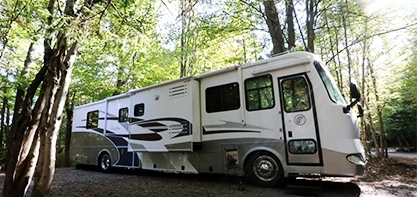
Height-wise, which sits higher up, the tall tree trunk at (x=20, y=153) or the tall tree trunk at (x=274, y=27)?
the tall tree trunk at (x=274, y=27)

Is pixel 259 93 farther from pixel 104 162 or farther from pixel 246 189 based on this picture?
pixel 104 162

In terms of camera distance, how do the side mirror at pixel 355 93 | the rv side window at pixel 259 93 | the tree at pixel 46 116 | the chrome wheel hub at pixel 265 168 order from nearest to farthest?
the tree at pixel 46 116
the side mirror at pixel 355 93
the chrome wheel hub at pixel 265 168
the rv side window at pixel 259 93

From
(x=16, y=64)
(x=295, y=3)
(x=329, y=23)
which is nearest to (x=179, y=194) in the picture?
(x=295, y=3)

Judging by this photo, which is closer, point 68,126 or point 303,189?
point 303,189

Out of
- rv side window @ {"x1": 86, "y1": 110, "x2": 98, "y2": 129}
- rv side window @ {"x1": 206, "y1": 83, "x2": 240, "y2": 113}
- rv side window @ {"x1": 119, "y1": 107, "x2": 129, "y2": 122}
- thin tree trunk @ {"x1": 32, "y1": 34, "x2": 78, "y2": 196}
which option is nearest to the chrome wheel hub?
rv side window @ {"x1": 206, "y1": 83, "x2": 240, "y2": 113}

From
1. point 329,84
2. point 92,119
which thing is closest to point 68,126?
point 92,119

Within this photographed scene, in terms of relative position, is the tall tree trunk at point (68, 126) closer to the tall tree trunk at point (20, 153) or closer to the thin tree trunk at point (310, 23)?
the tall tree trunk at point (20, 153)

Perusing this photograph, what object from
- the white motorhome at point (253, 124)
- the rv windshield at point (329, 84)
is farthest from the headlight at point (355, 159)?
the rv windshield at point (329, 84)

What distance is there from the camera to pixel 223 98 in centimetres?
621

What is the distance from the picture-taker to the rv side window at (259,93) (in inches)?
219

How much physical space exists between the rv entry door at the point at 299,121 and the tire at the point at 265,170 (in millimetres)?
320

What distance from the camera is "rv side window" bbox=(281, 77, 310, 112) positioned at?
16.8ft

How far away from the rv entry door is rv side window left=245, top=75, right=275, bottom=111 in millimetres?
258

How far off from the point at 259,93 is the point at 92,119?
7047mm
